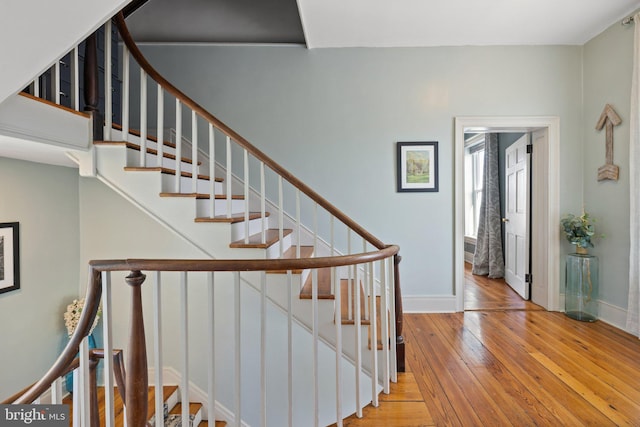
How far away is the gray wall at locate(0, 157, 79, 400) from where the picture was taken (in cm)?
282

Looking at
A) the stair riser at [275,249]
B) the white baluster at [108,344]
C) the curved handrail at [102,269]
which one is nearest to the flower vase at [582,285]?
the stair riser at [275,249]

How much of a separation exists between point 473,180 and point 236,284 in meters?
6.08

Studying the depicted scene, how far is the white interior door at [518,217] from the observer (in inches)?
151

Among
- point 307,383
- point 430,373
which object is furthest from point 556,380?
point 307,383

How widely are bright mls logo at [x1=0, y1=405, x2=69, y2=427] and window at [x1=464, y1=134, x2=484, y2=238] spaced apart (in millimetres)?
6172

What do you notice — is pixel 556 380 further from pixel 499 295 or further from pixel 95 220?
pixel 95 220

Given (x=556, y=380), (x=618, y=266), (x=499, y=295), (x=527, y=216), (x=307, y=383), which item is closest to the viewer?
(x=556, y=380)

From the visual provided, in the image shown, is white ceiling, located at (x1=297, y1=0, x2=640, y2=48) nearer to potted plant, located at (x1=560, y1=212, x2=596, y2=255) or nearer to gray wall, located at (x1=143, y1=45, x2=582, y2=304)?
gray wall, located at (x1=143, y1=45, x2=582, y2=304)

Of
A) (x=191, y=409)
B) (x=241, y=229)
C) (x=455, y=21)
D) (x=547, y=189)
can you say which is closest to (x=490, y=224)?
(x=547, y=189)

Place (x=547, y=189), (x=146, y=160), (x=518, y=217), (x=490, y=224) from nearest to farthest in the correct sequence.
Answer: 1. (x=146, y=160)
2. (x=547, y=189)
3. (x=518, y=217)
4. (x=490, y=224)

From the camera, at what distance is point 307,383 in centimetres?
322

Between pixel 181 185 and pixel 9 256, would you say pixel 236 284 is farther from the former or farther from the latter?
pixel 9 256

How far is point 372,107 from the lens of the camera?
352 centimetres

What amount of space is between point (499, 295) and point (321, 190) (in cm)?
258
